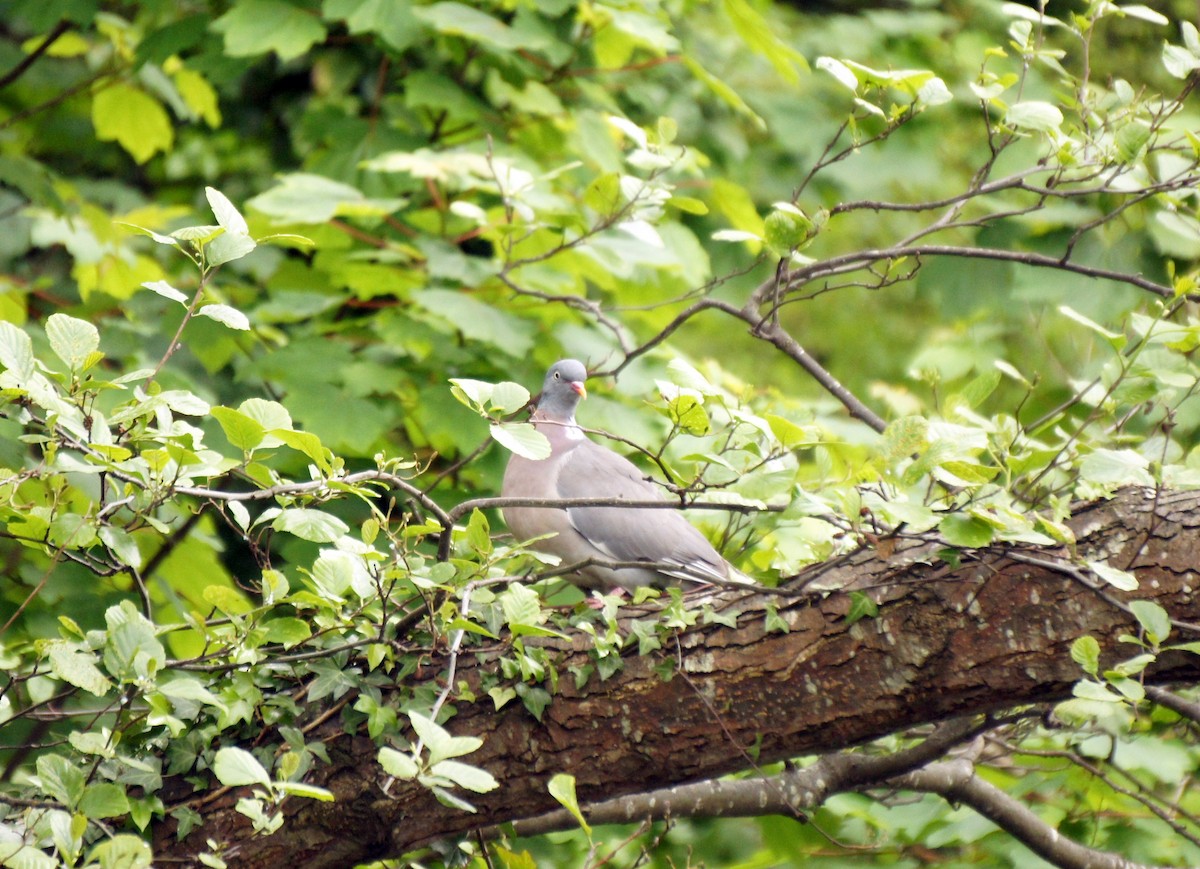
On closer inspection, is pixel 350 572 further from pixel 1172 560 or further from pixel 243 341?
pixel 243 341

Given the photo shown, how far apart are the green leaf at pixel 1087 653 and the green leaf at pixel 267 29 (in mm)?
3017

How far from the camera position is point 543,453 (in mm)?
1896

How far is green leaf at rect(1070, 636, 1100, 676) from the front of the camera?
190cm

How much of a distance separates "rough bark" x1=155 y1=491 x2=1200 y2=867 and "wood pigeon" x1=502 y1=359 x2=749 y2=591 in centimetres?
75

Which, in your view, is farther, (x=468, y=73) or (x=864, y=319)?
(x=864, y=319)

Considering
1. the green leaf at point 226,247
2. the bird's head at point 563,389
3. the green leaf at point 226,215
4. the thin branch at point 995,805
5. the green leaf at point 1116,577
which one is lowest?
the thin branch at point 995,805

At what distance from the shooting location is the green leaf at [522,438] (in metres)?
1.85

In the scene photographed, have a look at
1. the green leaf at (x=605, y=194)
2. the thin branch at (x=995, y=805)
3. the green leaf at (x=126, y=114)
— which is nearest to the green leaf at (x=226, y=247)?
the green leaf at (x=605, y=194)

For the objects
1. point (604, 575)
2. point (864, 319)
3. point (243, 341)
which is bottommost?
point (864, 319)

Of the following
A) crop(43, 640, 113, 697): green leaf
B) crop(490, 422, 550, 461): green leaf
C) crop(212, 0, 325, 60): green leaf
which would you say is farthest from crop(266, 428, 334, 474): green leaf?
crop(212, 0, 325, 60): green leaf

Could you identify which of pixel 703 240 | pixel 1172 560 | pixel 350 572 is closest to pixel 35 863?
pixel 350 572

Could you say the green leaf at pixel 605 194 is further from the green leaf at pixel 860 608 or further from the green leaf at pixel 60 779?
the green leaf at pixel 60 779

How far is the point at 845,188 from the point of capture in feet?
18.0

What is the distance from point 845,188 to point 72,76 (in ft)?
11.4
